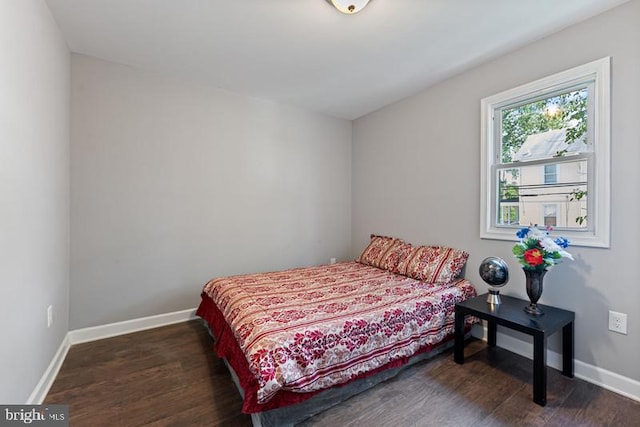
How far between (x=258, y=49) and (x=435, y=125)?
1991mm

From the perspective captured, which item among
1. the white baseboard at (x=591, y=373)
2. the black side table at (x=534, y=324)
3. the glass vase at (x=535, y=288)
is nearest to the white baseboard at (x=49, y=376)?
the black side table at (x=534, y=324)

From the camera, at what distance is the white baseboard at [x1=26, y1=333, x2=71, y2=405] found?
65.4 inches

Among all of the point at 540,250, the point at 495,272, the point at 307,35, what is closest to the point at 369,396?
the point at 495,272

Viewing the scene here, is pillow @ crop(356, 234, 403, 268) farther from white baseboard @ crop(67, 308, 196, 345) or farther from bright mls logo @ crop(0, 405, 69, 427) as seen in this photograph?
bright mls logo @ crop(0, 405, 69, 427)

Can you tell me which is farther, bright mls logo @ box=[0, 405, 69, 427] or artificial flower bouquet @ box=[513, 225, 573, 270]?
artificial flower bouquet @ box=[513, 225, 573, 270]

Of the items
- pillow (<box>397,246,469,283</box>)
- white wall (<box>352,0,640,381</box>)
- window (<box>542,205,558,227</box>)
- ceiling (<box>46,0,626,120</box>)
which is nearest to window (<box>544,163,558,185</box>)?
window (<box>542,205,558,227</box>)

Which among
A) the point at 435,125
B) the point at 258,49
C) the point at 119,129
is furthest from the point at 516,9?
the point at 119,129

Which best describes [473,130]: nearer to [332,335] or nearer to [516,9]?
[516,9]

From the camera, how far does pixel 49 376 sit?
1.88 meters

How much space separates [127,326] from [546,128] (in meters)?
4.29

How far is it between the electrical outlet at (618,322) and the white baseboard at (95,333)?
3.66 meters

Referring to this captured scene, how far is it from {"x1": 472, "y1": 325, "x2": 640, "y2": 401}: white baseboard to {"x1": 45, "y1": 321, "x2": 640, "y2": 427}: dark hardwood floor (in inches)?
2.5

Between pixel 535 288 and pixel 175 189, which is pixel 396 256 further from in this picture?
pixel 175 189

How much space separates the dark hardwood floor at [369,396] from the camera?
1.57 m
